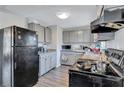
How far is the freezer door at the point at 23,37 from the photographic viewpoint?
222 cm

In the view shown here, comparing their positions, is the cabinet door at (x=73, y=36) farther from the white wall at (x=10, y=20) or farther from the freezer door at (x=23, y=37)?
the freezer door at (x=23, y=37)

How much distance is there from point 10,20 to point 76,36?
3346 millimetres

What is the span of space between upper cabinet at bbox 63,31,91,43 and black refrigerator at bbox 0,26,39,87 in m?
3.40

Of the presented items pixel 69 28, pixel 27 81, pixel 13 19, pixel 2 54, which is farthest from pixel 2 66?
pixel 69 28

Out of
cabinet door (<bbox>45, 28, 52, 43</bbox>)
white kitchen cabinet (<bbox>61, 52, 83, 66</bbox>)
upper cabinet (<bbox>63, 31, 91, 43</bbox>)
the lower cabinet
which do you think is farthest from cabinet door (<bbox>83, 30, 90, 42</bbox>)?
the lower cabinet

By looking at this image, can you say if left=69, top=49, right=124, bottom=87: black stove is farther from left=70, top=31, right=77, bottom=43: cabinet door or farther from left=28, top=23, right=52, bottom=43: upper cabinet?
left=70, top=31, right=77, bottom=43: cabinet door

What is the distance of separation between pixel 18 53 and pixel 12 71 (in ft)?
1.17

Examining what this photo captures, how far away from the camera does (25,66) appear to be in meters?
2.47

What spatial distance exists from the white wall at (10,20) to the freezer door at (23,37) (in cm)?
84

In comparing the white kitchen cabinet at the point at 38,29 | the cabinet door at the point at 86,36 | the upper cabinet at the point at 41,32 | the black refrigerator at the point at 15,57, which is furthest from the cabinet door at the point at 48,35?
the black refrigerator at the point at 15,57

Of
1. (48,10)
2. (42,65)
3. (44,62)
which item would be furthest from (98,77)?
(44,62)

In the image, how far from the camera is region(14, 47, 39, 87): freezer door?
7.36ft

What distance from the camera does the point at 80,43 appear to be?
5.88 metres
